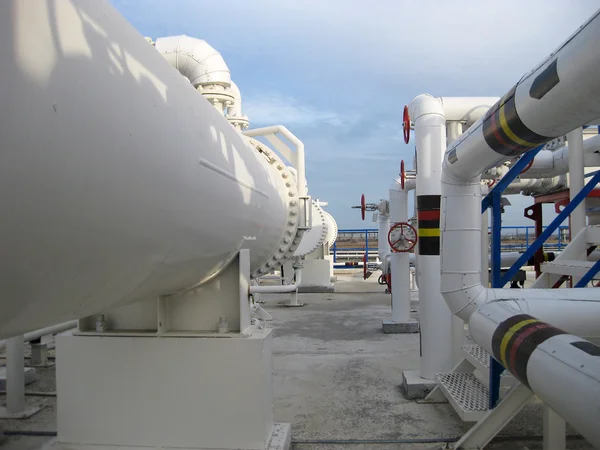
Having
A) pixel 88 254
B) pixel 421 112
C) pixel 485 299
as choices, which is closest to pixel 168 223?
pixel 88 254

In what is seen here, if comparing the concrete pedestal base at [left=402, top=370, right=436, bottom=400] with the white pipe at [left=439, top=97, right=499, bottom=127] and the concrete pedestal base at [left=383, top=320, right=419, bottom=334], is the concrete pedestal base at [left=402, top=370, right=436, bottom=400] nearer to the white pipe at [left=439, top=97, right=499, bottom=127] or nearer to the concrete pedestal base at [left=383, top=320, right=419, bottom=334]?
the white pipe at [left=439, top=97, right=499, bottom=127]

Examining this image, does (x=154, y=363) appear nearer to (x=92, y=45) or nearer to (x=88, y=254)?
(x=88, y=254)

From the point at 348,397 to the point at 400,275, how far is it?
271 centimetres

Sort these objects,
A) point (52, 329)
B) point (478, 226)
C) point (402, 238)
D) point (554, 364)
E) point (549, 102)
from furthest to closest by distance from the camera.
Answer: point (402, 238) < point (52, 329) < point (478, 226) < point (554, 364) < point (549, 102)

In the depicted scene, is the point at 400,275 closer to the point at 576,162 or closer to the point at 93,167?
the point at 576,162

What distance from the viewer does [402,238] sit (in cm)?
639

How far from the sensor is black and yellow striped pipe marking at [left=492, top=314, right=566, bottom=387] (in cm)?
180

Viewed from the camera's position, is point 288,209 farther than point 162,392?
Yes

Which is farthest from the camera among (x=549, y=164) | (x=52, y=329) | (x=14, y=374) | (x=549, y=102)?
(x=549, y=164)

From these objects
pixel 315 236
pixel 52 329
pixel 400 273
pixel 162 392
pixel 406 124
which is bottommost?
pixel 162 392

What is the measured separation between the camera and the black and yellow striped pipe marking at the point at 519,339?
1797 mm

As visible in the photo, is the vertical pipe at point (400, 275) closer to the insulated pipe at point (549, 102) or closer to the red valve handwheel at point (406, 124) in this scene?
the red valve handwheel at point (406, 124)

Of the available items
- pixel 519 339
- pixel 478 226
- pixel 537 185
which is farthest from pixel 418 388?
pixel 537 185

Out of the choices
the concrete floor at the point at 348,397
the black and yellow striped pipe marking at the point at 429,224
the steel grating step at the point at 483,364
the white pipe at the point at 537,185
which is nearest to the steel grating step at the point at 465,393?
the steel grating step at the point at 483,364
